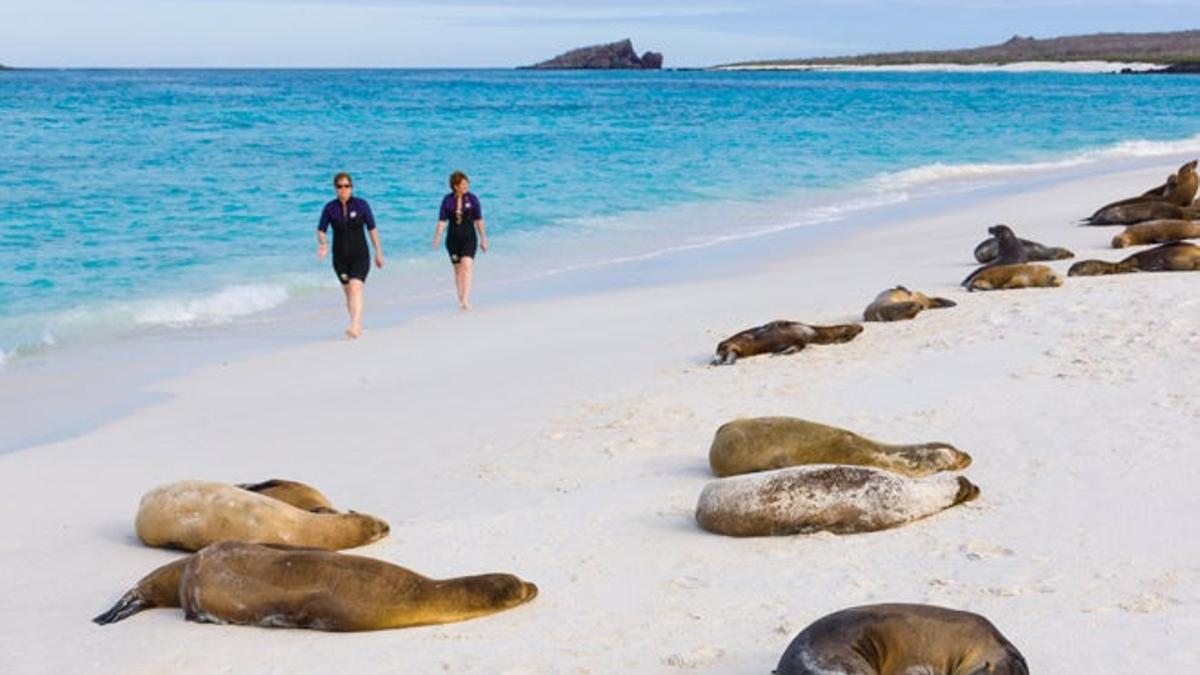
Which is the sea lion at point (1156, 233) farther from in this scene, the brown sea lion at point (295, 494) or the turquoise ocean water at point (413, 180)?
the brown sea lion at point (295, 494)

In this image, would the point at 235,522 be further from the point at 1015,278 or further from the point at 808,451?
the point at 1015,278

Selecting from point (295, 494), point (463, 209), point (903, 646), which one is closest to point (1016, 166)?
point (463, 209)

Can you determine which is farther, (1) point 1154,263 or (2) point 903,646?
(1) point 1154,263

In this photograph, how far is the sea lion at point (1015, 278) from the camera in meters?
12.6

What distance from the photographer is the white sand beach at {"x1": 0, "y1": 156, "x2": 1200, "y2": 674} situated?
5.17 m

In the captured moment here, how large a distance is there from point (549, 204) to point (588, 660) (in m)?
19.1

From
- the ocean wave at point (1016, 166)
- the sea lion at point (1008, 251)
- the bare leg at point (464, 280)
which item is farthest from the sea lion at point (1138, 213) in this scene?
the ocean wave at point (1016, 166)

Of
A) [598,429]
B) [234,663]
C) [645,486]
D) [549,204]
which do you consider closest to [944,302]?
[598,429]

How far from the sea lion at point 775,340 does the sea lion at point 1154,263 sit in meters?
3.71

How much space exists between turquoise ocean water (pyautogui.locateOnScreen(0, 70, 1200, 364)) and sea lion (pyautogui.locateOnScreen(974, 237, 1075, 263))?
14.0ft

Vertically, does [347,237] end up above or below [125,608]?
above

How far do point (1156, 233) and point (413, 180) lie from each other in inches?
652

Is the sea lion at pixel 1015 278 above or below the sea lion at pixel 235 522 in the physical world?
below

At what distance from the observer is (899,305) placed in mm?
11422
